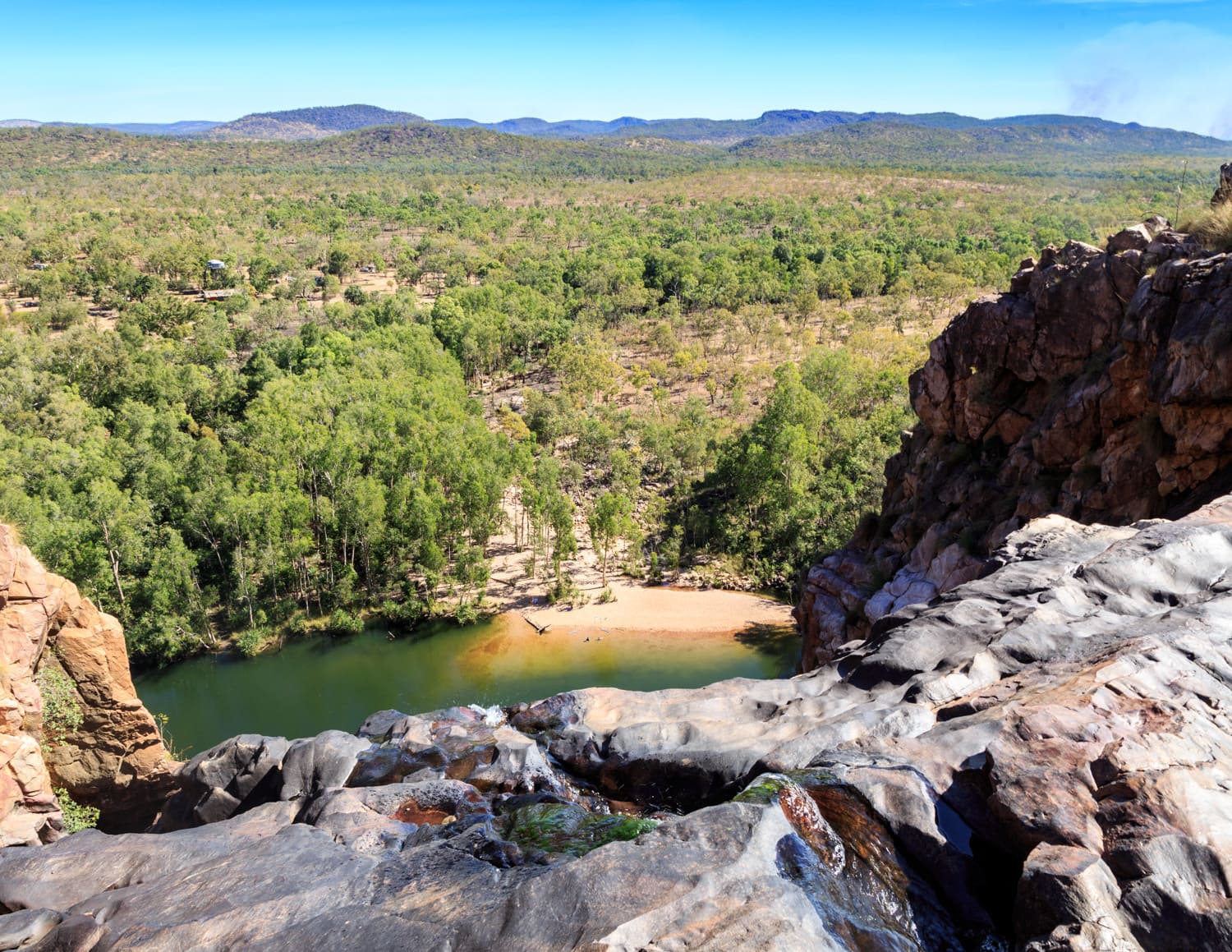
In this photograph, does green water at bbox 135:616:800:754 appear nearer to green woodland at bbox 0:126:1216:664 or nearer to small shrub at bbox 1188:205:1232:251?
green woodland at bbox 0:126:1216:664

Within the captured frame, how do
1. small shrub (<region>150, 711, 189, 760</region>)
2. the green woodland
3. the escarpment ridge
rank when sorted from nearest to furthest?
the escarpment ridge → small shrub (<region>150, 711, 189, 760</region>) → the green woodland

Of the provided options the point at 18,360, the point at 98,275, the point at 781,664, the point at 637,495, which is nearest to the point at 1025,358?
the point at 781,664

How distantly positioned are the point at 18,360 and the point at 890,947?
67.5 meters

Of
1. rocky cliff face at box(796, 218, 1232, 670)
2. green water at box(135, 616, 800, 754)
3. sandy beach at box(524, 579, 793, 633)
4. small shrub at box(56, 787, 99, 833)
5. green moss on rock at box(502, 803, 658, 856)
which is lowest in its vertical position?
green water at box(135, 616, 800, 754)

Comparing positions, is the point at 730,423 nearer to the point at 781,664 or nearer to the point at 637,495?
the point at 637,495

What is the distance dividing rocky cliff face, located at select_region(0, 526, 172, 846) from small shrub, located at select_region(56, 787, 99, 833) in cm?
43

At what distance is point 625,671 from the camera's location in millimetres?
39438

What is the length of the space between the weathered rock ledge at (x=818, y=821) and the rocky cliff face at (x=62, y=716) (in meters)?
2.84

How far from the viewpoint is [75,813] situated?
18.5 metres

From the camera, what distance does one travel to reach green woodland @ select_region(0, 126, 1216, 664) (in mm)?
40531

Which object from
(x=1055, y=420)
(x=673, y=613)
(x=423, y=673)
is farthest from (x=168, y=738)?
(x=1055, y=420)

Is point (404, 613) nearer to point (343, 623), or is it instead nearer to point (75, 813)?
point (343, 623)

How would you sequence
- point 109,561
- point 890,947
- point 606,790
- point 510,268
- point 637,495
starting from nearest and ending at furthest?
point 890,947, point 606,790, point 109,561, point 637,495, point 510,268

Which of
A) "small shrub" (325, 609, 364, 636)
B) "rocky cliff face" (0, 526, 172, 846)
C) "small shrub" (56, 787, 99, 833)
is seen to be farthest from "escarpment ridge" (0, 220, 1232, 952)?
"small shrub" (325, 609, 364, 636)
